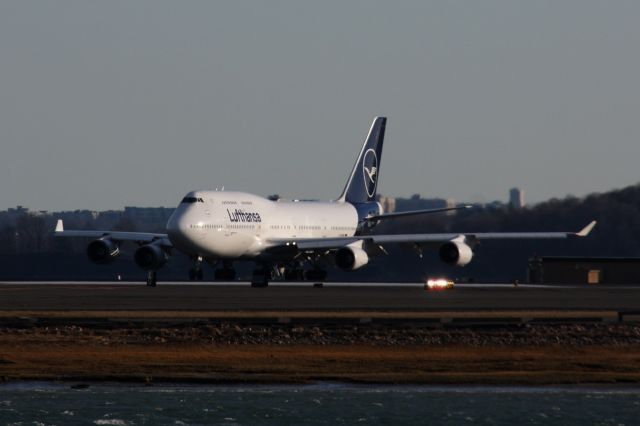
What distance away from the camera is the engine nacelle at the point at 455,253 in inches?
3465

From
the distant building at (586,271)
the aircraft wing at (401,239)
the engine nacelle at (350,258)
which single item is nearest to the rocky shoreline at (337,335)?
the engine nacelle at (350,258)

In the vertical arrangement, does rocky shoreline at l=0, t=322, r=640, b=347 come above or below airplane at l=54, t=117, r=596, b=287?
below

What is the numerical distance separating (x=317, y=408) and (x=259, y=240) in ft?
195

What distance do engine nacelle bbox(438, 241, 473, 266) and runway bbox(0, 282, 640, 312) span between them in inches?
126

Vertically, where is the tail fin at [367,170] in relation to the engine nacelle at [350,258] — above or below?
above

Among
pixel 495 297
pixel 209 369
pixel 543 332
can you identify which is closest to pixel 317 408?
pixel 209 369

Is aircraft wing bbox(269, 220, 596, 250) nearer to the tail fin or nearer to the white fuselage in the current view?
the white fuselage

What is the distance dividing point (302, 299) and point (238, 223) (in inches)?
811

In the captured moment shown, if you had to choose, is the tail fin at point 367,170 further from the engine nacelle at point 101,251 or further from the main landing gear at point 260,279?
the engine nacelle at point 101,251

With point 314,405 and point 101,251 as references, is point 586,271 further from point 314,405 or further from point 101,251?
point 314,405

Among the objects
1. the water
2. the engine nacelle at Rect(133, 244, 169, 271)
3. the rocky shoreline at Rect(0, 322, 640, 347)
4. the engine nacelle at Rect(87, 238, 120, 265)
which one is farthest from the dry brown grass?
the engine nacelle at Rect(87, 238, 120, 265)

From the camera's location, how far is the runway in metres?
61.1

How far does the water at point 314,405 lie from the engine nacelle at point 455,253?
173 feet

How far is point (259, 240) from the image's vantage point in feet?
300
